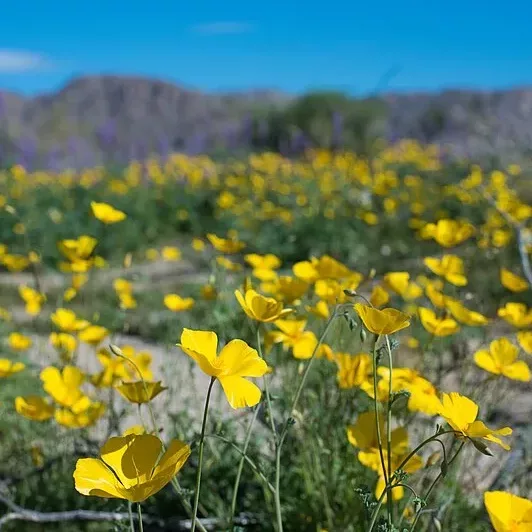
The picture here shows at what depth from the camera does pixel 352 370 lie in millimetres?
1775

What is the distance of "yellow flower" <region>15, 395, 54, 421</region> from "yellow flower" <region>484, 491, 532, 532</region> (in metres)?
1.26

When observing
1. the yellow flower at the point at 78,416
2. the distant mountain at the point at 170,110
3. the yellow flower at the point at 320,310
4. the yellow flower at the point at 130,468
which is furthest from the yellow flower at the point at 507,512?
the distant mountain at the point at 170,110

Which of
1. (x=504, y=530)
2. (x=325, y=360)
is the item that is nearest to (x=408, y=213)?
(x=325, y=360)

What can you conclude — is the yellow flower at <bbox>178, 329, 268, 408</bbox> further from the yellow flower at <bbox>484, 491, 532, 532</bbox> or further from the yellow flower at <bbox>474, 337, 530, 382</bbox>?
the yellow flower at <bbox>474, 337, 530, 382</bbox>

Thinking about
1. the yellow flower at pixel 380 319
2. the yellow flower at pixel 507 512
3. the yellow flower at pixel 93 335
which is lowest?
the yellow flower at pixel 507 512

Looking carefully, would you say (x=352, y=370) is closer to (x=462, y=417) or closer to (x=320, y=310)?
(x=320, y=310)

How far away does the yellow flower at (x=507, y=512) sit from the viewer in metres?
1.05

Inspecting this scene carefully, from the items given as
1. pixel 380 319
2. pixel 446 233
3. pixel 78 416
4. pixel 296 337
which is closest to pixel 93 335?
pixel 78 416

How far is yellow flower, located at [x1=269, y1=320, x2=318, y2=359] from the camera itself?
5.68ft

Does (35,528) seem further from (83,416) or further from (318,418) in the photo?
(318,418)

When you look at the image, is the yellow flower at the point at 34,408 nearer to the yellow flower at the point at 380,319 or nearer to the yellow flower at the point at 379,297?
the yellow flower at the point at 379,297

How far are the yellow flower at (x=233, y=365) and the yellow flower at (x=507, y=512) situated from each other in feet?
1.23

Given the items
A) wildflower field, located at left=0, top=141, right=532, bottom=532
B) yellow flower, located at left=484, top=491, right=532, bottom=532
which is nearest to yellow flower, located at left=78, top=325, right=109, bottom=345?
wildflower field, located at left=0, top=141, right=532, bottom=532

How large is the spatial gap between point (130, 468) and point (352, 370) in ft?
2.68
